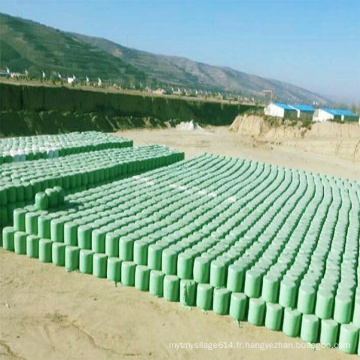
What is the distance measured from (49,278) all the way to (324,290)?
16.6 ft

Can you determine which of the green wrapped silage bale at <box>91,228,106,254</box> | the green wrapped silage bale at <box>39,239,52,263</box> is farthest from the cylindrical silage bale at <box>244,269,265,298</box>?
the green wrapped silage bale at <box>39,239,52,263</box>

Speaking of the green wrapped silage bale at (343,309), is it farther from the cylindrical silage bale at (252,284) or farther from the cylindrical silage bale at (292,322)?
the cylindrical silage bale at (252,284)

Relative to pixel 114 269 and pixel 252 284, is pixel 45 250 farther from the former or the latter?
pixel 252 284

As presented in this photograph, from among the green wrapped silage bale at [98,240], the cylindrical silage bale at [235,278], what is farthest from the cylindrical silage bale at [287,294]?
the green wrapped silage bale at [98,240]

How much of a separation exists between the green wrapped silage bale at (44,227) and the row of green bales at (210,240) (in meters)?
0.02

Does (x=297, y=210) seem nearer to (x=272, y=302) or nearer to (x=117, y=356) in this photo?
(x=272, y=302)

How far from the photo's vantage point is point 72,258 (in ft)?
27.9

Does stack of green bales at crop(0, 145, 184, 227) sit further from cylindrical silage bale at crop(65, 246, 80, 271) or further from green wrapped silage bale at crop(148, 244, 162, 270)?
green wrapped silage bale at crop(148, 244, 162, 270)

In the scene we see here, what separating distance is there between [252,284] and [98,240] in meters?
3.15

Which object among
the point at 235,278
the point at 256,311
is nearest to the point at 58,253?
the point at 235,278

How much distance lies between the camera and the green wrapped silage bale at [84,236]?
27.7 feet

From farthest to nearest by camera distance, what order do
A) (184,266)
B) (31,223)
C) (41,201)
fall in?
(41,201) < (31,223) < (184,266)

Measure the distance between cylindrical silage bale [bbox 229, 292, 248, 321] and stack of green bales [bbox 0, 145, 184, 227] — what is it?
6079 millimetres

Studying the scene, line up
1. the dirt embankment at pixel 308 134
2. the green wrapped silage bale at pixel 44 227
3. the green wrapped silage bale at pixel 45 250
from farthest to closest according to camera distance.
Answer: the dirt embankment at pixel 308 134
the green wrapped silage bale at pixel 44 227
the green wrapped silage bale at pixel 45 250
